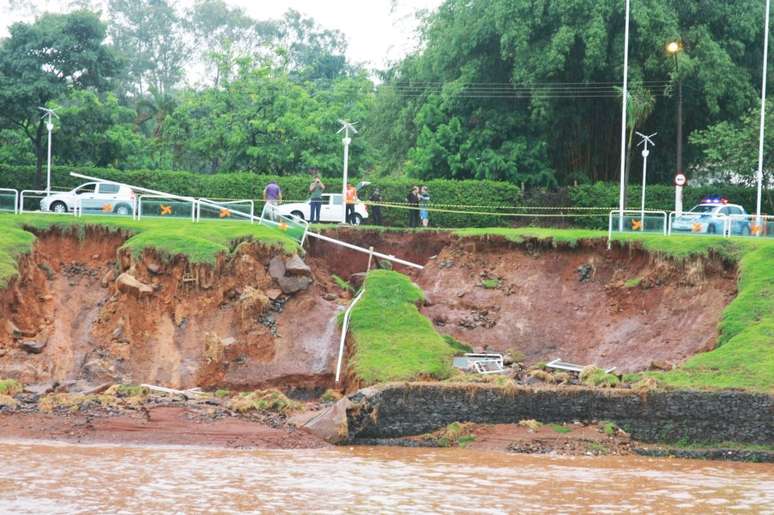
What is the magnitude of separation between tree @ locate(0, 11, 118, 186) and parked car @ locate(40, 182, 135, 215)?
4635 millimetres

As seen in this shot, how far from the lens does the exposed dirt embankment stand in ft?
92.0

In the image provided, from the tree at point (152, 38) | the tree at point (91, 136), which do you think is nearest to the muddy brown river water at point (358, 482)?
the tree at point (91, 136)

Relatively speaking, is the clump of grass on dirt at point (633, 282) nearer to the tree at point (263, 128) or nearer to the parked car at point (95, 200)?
the parked car at point (95, 200)

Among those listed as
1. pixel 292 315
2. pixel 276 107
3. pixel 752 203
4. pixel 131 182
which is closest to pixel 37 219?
pixel 292 315

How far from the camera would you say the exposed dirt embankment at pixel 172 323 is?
92.0ft

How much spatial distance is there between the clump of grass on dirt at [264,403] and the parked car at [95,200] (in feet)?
31.4

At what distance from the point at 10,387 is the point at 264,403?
5.38 meters

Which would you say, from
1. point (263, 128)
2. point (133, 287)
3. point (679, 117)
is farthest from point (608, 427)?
point (263, 128)

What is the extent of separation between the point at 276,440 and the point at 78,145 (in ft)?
93.9

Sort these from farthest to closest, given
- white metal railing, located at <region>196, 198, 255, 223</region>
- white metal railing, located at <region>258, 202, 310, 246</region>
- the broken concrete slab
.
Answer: white metal railing, located at <region>196, 198, 255, 223</region>, white metal railing, located at <region>258, 202, 310, 246</region>, the broken concrete slab

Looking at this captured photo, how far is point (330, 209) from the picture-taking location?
41656 millimetres

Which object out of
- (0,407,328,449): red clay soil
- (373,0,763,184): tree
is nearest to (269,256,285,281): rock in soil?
(0,407,328,449): red clay soil

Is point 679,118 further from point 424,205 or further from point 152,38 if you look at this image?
point 152,38

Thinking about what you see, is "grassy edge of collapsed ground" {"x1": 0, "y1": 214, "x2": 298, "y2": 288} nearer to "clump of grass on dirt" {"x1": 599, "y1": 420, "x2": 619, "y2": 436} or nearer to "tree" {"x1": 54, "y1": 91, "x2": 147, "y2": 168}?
"clump of grass on dirt" {"x1": 599, "y1": 420, "x2": 619, "y2": 436}
